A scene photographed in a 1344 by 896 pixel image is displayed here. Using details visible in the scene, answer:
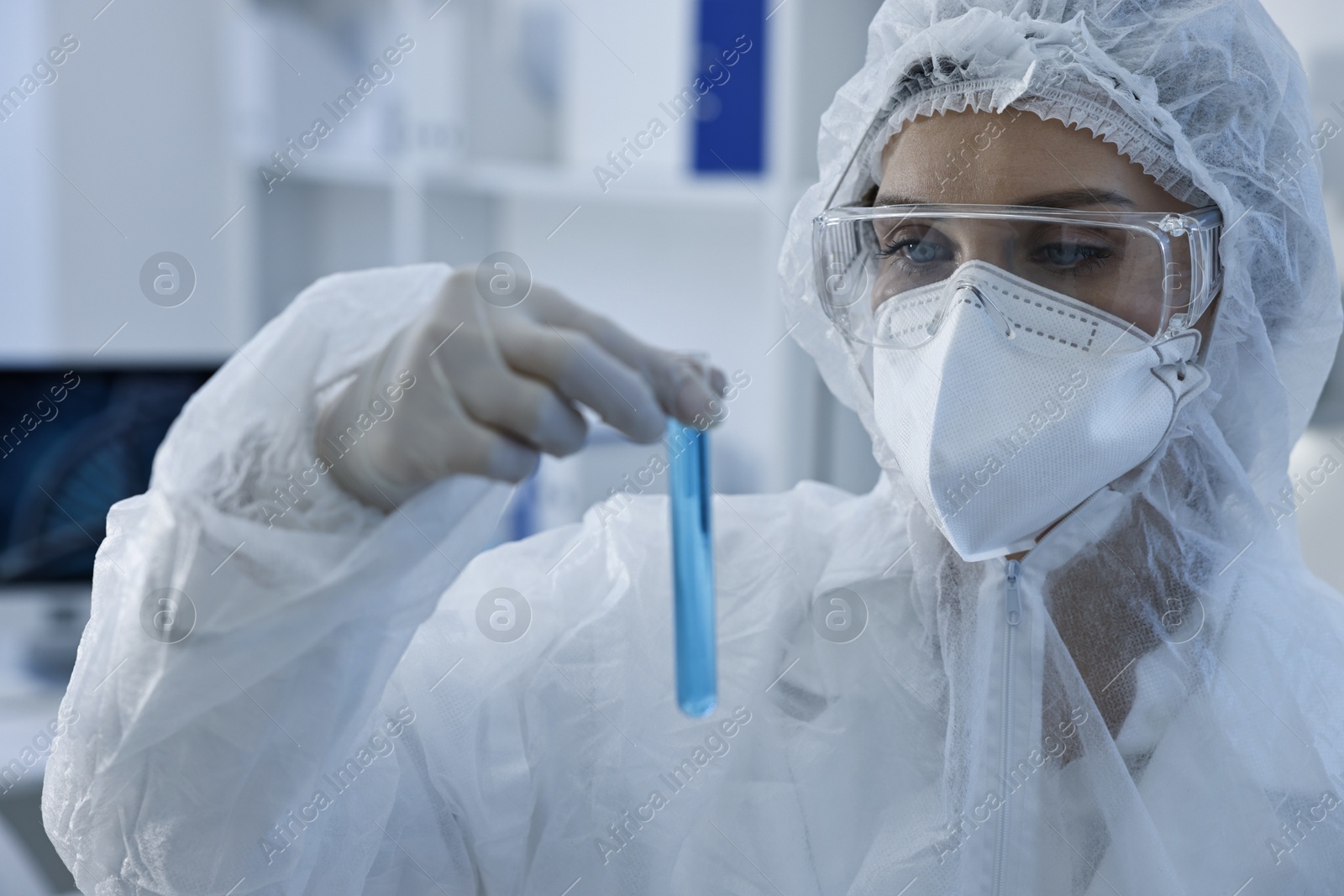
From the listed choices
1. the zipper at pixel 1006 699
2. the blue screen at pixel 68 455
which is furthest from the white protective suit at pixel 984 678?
the blue screen at pixel 68 455

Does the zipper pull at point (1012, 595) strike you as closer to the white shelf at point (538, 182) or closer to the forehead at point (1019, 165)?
the forehead at point (1019, 165)

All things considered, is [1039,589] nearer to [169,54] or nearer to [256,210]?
[256,210]

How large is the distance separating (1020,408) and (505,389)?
0.48 meters

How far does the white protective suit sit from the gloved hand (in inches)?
11.6

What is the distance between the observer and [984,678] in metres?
1.01

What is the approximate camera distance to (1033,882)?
964mm

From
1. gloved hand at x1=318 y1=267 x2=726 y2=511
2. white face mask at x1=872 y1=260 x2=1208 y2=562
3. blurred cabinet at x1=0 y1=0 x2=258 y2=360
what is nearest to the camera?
gloved hand at x1=318 y1=267 x2=726 y2=511

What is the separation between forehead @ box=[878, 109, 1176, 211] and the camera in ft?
3.24

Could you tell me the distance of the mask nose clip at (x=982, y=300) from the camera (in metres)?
0.98

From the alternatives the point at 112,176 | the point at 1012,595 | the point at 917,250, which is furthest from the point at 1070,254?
the point at 112,176

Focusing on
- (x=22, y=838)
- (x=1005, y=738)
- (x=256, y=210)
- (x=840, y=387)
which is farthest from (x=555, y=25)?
(x=22, y=838)

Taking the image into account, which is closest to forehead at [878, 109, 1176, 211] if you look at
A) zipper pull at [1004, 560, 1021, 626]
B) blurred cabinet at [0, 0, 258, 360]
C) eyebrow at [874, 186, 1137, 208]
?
eyebrow at [874, 186, 1137, 208]

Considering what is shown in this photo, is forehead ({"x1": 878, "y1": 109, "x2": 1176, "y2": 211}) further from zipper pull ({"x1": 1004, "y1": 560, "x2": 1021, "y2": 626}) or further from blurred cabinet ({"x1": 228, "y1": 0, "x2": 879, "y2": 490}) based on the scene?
blurred cabinet ({"x1": 228, "y1": 0, "x2": 879, "y2": 490})

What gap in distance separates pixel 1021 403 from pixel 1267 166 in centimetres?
33
